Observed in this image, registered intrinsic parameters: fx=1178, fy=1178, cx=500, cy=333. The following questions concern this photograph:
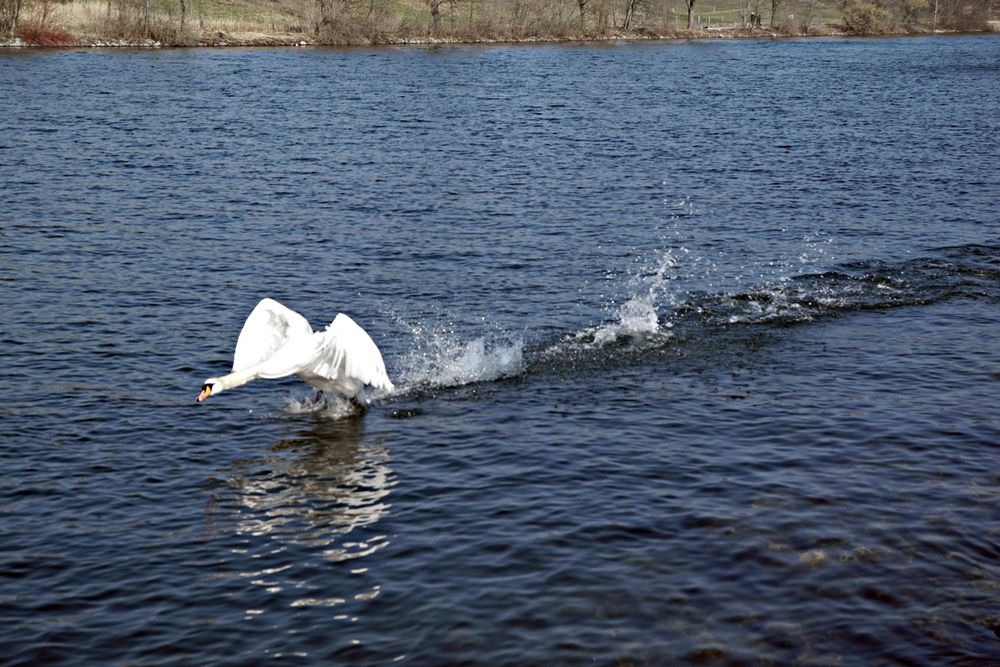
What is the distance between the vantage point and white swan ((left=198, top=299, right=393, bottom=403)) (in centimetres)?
1595

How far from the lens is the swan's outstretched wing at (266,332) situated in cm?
1630

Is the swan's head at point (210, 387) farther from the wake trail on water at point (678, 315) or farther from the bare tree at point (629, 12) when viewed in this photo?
the bare tree at point (629, 12)

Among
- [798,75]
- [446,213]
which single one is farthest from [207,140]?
[798,75]

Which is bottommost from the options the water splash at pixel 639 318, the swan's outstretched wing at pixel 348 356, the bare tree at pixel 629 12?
the water splash at pixel 639 318

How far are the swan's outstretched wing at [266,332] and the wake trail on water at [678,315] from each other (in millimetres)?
1720

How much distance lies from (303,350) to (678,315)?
8922 millimetres

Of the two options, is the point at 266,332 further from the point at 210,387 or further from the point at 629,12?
the point at 629,12

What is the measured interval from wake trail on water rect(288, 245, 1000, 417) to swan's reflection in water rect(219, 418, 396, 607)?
1441mm

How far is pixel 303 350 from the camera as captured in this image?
16.0 meters

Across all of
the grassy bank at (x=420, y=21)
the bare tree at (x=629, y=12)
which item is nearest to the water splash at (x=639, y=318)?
the grassy bank at (x=420, y=21)

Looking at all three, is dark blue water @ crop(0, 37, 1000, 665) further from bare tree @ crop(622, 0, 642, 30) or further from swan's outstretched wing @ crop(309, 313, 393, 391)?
bare tree @ crop(622, 0, 642, 30)

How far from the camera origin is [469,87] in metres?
67.3

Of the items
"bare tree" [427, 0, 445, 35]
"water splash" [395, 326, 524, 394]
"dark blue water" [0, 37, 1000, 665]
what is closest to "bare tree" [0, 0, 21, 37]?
"bare tree" [427, 0, 445, 35]

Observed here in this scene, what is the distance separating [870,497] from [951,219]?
62.7ft
